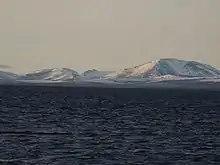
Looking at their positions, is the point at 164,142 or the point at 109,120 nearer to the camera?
the point at 164,142

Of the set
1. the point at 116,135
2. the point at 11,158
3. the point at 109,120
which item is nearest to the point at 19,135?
the point at 116,135

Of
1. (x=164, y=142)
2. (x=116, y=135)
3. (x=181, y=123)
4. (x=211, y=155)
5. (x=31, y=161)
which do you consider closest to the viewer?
(x=31, y=161)

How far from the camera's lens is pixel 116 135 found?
179 feet

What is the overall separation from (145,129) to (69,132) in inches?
385

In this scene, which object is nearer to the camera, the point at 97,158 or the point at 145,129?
the point at 97,158

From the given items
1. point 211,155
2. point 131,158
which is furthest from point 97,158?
point 211,155

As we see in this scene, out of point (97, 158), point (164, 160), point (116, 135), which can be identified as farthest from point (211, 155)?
point (116, 135)

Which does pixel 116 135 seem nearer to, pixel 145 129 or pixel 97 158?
pixel 145 129

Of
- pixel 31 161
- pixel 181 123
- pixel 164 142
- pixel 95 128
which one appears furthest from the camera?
pixel 181 123

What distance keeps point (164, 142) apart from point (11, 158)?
51.7ft

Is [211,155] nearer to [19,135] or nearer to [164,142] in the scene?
[164,142]

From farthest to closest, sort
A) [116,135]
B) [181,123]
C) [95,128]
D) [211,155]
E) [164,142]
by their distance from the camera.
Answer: [181,123] < [95,128] < [116,135] < [164,142] < [211,155]

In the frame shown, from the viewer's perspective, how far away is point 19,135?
52.8m

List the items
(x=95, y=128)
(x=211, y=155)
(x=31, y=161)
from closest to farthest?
1. (x=31, y=161)
2. (x=211, y=155)
3. (x=95, y=128)
